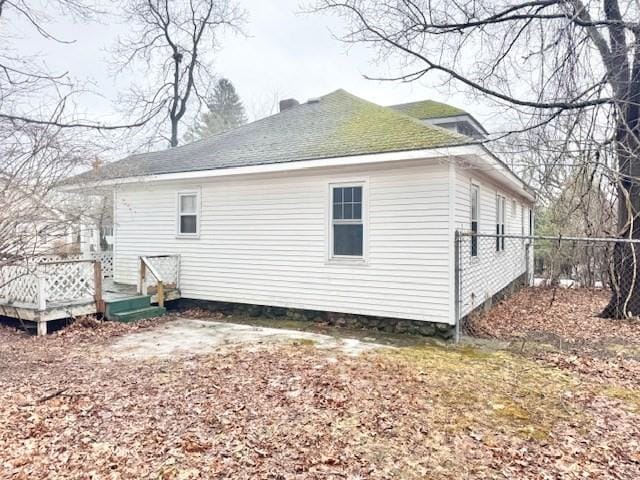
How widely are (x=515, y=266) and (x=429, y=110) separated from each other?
18.5 ft

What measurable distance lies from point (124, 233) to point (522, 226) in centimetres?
1288

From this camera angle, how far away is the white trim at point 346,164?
6402 mm

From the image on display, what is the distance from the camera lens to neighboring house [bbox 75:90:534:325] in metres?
6.86

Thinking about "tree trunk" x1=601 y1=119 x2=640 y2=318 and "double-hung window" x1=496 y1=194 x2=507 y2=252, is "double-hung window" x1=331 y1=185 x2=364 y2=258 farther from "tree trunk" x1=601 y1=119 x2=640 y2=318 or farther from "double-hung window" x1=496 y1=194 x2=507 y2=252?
"tree trunk" x1=601 y1=119 x2=640 y2=318

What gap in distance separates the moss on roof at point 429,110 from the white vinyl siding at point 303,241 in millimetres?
Answer: 6494

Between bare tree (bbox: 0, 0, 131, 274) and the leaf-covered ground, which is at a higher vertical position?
bare tree (bbox: 0, 0, 131, 274)

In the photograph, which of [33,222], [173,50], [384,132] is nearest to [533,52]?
[384,132]

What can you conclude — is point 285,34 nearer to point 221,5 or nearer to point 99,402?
point 221,5

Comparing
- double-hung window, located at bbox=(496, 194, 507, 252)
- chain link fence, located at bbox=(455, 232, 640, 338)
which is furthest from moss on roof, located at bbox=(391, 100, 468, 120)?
chain link fence, located at bbox=(455, 232, 640, 338)

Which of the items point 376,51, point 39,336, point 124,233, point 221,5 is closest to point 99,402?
point 39,336

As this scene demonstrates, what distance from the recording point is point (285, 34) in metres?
16.8

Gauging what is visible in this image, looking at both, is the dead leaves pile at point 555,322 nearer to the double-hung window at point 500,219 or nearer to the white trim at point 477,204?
the white trim at point 477,204

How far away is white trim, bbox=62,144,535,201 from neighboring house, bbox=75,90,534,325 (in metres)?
0.02

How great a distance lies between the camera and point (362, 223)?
7.48 m
